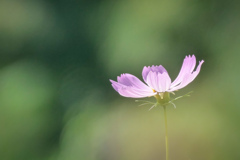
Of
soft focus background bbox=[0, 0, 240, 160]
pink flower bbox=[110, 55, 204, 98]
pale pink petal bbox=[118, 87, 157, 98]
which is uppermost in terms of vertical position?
soft focus background bbox=[0, 0, 240, 160]

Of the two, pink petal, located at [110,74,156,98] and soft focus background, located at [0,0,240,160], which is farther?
soft focus background, located at [0,0,240,160]

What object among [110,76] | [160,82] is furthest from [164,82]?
[110,76]

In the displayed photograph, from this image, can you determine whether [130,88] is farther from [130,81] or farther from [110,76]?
[110,76]

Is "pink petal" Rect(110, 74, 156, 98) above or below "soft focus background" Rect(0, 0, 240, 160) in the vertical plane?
below

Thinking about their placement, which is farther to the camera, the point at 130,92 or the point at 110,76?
the point at 110,76

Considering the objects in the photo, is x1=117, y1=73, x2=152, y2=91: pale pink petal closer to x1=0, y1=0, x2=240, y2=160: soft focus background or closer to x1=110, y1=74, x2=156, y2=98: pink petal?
x1=110, y1=74, x2=156, y2=98: pink petal

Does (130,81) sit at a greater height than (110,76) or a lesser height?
lesser

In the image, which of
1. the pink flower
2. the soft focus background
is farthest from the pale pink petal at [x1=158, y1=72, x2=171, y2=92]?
the soft focus background

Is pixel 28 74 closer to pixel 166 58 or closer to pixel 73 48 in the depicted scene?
pixel 73 48
